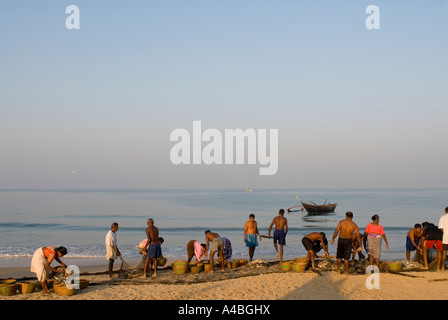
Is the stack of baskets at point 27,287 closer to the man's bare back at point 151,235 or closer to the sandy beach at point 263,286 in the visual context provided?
the sandy beach at point 263,286

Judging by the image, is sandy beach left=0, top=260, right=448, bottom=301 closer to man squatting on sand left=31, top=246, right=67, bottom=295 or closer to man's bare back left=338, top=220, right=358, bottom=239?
man squatting on sand left=31, top=246, right=67, bottom=295

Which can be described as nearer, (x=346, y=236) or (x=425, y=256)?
(x=346, y=236)

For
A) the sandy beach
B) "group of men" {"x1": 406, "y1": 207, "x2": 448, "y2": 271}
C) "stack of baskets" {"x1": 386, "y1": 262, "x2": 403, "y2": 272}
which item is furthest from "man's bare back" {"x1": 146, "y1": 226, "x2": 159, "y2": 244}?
"group of men" {"x1": 406, "y1": 207, "x2": 448, "y2": 271}

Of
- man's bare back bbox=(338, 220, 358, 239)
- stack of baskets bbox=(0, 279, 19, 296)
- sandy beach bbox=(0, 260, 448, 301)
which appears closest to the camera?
sandy beach bbox=(0, 260, 448, 301)

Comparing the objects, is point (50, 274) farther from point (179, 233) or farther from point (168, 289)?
point (179, 233)

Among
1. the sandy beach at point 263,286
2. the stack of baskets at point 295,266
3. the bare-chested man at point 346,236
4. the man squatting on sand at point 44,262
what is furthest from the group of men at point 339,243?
the man squatting on sand at point 44,262

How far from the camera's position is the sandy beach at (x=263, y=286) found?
368 inches

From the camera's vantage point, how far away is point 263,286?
10203 mm

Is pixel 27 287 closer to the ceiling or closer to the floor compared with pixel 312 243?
closer to the floor

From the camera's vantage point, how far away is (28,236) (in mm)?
32031

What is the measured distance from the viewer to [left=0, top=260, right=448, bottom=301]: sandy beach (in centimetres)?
936

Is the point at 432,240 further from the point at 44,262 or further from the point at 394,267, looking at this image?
the point at 44,262

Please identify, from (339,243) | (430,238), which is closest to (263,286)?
(339,243)
